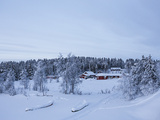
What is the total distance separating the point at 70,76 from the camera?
75.7 ft

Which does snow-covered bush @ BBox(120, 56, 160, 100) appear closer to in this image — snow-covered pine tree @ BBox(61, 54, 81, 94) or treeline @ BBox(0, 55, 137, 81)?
snow-covered pine tree @ BBox(61, 54, 81, 94)

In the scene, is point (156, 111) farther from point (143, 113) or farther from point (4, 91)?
point (4, 91)

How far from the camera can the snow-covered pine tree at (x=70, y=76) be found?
899 inches

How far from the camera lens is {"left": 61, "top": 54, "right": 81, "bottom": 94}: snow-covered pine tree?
74.9 feet

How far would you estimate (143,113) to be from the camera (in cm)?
775

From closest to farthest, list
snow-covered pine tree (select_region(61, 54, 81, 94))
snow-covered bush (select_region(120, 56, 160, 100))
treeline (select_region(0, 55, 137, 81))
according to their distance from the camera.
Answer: snow-covered bush (select_region(120, 56, 160, 100)), snow-covered pine tree (select_region(61, 54, 81, 94)), treeline (select_region(0, 55, 137, 81))

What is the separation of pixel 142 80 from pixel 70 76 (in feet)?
43.8

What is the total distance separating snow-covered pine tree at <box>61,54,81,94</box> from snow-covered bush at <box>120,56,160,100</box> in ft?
33.7

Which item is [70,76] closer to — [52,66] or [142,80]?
[142,80]

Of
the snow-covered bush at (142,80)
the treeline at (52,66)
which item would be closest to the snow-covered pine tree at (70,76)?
the treeline at (52,66)

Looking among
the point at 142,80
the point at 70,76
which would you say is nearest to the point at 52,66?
the point at 70,76

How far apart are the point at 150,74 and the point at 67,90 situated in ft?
51.4

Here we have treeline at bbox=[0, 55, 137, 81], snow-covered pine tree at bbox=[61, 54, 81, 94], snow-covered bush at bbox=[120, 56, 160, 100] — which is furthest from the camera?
treeline at bbox=[0, 55, 137, 81]

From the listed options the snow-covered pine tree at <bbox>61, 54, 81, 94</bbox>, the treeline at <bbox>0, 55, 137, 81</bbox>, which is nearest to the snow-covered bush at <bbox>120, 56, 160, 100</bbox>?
the snow-covered pine tree at <bbox>61, 54, 81, 94</bbox>
